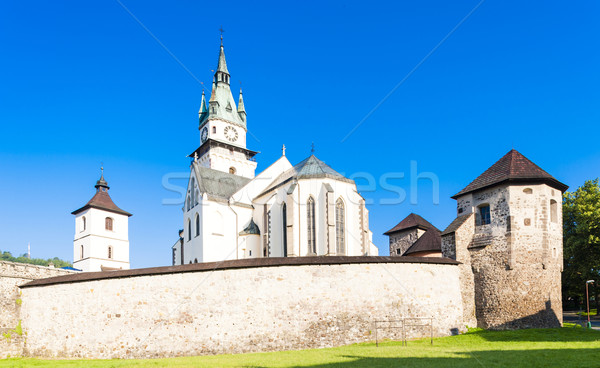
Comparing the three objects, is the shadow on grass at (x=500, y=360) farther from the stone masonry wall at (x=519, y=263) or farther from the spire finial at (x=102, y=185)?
the spire finial at (x=102, y=185)

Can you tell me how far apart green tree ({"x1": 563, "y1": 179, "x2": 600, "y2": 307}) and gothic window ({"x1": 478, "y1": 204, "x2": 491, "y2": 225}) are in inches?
678

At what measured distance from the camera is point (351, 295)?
19781mm

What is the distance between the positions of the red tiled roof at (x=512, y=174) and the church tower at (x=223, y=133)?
119 feet

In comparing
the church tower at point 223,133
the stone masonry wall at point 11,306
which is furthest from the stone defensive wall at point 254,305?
the church tower at point 223,133

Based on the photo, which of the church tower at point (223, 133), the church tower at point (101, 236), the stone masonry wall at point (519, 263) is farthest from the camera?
the church tower at point (223, 133)

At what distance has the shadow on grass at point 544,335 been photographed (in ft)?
59.1

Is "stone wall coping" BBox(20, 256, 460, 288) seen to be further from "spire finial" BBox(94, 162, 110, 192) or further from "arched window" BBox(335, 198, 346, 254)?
"spire finial" BBox(94, 162, 110, 192)

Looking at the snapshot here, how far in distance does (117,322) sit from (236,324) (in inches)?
208

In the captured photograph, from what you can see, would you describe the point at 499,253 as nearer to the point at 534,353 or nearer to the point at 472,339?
the point at 472,339

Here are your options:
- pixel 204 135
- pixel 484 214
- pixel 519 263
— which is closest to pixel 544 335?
pixel 519 263

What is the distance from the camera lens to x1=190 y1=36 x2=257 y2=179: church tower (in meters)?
57.4

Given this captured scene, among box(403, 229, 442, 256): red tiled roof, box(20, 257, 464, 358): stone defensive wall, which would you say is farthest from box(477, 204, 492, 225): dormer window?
box(403, 229, 442, 256): red tiled roof

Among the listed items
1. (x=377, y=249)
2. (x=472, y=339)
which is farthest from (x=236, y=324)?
(x=377, y=249)

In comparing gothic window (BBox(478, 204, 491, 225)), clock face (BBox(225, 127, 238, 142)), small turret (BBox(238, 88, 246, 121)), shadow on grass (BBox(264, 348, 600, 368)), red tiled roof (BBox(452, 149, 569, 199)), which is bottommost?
shadow on grass (BBox(264, 348, 600, 368))
